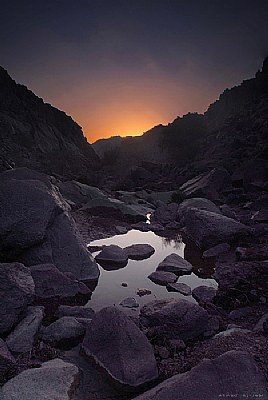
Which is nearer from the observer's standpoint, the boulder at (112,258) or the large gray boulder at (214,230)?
the boulder at (112,258)

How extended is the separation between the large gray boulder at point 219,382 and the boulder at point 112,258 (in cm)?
476

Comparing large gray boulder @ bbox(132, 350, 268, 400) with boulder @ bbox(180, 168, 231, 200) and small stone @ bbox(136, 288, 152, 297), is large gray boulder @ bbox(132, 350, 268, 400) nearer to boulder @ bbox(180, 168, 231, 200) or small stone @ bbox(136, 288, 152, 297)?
small stone @ bbox(136, 288, 152, 297)

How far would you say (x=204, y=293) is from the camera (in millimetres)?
5949

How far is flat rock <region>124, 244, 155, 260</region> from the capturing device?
334 inches

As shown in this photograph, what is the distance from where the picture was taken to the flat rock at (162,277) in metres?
6.62

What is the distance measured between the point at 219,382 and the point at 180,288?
339 cm

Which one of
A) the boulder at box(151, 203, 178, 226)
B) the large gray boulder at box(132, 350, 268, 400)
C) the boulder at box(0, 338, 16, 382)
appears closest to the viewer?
the large gray boulder at box(132, 350, 268, 400)

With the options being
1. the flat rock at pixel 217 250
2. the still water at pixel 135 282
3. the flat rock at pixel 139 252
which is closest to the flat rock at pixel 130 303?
the still water at pixel 135 282

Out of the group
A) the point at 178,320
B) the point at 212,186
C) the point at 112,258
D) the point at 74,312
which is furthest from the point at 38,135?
the point at 178,320

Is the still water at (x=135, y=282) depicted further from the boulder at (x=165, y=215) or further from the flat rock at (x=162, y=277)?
the boulder at (x=165, y=215)

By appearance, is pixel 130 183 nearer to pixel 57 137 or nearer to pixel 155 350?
pixel 155 350

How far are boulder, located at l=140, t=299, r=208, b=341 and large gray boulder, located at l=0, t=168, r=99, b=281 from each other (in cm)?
241

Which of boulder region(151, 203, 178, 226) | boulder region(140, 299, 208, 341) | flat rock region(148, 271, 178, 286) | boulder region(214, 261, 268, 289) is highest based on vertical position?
boulder region(140, 299, 208, 341)

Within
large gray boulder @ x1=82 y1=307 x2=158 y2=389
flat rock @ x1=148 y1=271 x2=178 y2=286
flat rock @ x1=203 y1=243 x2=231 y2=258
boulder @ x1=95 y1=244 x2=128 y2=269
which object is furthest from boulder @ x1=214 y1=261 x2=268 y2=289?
large gray boulder @ x1=82 y1=307 x2=158 y2=389
